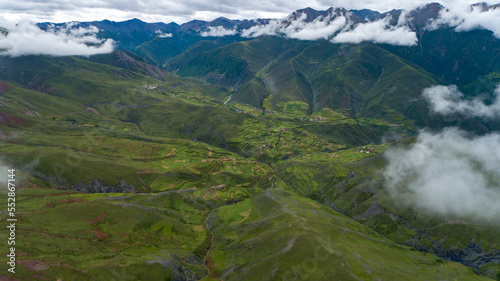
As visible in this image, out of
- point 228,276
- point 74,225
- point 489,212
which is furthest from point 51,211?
point 489,212

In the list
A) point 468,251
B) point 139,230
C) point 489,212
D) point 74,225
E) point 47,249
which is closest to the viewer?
point 47,249

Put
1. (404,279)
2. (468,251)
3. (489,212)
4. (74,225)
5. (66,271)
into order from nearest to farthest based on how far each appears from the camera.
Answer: (66,271), (404,279), (74,225), (468,251), (489,212)

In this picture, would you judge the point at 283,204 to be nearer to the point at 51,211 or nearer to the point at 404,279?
the point at 404,279

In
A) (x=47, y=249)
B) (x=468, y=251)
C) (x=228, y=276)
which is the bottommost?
(x=228, y=276)

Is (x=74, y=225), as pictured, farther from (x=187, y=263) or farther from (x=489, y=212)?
(x=489, y=212)

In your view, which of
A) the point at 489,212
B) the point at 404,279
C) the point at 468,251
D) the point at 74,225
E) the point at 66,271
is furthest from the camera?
the point at 489,212

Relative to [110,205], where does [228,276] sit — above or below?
below

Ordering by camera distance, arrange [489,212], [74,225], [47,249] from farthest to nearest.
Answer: [489,212]
[74,225]
[47,249]

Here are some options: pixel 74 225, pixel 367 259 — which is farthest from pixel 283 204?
pixel 74 225

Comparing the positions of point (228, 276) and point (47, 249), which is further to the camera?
point (228, 276)
